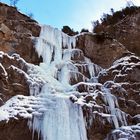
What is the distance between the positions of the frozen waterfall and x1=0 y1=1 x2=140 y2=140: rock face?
0.82 feet

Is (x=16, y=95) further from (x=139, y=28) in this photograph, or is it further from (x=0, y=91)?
(x=139, y=28)

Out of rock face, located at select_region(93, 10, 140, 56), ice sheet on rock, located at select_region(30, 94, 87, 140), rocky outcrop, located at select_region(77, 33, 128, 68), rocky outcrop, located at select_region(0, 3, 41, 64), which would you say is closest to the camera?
ice sheet on rock, located at select_region(30, 94, 87, 140)

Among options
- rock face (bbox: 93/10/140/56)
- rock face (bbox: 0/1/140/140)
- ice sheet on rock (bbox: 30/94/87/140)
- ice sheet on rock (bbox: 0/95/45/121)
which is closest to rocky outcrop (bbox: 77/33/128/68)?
rock face (bbox: 0/1/140/140)

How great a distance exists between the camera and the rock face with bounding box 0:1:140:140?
12.2 m

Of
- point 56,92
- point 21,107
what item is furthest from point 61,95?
point 21,107

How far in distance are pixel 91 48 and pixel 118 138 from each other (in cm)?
642

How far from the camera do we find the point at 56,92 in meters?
13.5

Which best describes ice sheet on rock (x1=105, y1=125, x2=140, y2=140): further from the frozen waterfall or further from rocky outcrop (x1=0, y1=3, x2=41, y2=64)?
rocky outcrop (x1=0, y1=3, x2=41, y2=64)

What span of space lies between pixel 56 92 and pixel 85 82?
1.99 meters

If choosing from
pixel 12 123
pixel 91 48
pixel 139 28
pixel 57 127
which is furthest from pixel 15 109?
pixel 139 28

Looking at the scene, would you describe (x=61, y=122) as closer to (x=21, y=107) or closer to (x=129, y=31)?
(x=21, y=107)

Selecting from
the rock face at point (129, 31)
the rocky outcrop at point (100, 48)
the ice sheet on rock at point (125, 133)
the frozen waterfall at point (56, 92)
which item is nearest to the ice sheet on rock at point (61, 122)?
the frozen waterfall at point (56, 92)

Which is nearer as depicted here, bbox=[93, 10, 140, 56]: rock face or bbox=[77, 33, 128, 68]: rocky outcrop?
bbox=[77, 33, 128, 68]: rocky outcrop

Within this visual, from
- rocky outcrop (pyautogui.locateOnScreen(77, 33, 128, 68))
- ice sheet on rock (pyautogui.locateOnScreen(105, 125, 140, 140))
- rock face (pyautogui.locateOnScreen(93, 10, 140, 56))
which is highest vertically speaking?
rock face (pyautogui.locateOnScreen(93, 10, 140, 56))
